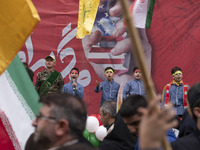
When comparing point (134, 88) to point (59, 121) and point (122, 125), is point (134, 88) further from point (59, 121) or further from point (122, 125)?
point (59, 121)

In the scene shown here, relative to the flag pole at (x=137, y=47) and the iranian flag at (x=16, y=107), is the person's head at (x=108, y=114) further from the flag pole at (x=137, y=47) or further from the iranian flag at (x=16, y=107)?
the flag pole at (x=137, y=47)

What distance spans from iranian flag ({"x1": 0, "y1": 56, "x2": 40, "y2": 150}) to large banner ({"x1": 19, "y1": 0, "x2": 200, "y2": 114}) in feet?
20.9

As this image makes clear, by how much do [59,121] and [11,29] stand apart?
1.44 metres

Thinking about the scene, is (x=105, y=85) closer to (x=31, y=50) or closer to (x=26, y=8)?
(x=31, y=50)

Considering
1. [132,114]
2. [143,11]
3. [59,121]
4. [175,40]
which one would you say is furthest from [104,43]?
[59,121]

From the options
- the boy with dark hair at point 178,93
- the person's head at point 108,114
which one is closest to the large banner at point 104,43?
the boy with dark hair at point 178,93

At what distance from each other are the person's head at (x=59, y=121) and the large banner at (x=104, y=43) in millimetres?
8121

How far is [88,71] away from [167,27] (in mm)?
2327

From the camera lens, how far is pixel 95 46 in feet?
33.4

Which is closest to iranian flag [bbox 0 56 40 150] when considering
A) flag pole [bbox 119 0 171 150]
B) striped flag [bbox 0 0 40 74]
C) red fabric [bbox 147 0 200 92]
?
striped flag [bbox 0 0 40 74]

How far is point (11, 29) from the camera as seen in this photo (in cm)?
311

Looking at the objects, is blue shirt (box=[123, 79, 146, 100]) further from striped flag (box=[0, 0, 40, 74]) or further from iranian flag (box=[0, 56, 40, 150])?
striped flag (box=[0, 0, 40, 74])

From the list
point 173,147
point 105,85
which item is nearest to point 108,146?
point 173,147

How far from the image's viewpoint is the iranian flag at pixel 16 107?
11.3 ft
